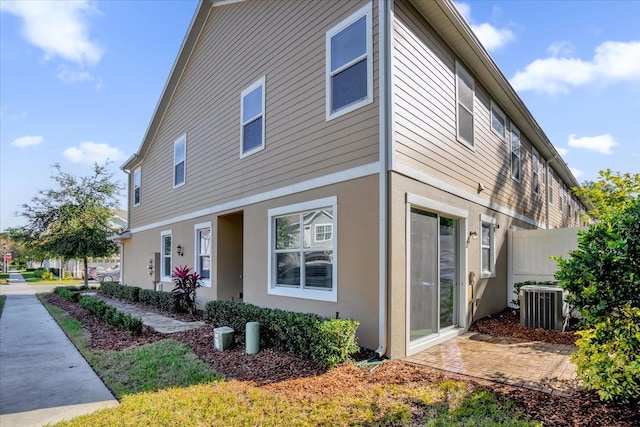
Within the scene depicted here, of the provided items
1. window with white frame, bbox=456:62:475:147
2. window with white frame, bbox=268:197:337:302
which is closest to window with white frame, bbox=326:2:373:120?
window with white frame, bbox=268:197:337:302

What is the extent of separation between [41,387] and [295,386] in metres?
3.46

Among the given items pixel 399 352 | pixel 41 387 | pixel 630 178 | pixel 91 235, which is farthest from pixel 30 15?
pixel 630 178

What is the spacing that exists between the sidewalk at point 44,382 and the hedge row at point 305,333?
2409 mm

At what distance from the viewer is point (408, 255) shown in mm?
5969

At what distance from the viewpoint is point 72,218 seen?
20703 millimetres

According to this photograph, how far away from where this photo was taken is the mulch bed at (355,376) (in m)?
3.69

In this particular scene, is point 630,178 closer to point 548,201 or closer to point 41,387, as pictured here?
point 548,201

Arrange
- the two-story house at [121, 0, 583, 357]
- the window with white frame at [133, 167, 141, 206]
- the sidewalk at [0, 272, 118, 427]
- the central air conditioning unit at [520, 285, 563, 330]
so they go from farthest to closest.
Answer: the window with white frame at [133, 167, 141, 206]
the central air conditioning unit at [520, 285, 563, 330]
the two-story house at [121, 0, 583, 357]
the sidewalk at [0, 272, 118, 427]

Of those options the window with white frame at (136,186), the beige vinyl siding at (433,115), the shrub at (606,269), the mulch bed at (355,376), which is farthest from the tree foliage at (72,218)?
the shrub at (606,269)

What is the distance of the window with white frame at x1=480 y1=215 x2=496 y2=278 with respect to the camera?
891cm

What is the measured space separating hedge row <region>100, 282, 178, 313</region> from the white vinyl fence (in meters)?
9.33

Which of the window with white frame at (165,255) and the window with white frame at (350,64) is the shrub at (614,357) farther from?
the window with white frame at (165,255)

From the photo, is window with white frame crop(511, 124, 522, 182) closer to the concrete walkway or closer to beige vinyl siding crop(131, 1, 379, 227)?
the concrete walkway

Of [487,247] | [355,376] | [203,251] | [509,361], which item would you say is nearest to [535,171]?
[487,247]
